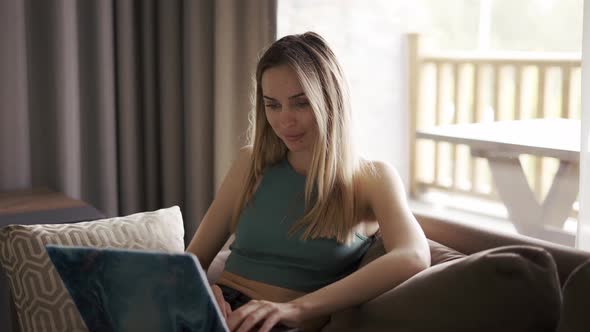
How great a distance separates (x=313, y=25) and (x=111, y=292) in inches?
90.6

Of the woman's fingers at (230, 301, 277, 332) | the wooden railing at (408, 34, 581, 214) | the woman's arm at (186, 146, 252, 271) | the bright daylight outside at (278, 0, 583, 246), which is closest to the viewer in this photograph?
the woman's fingers at (230, 301, 277, 332)

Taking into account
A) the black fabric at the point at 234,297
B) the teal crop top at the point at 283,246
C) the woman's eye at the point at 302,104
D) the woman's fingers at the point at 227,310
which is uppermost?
the woman's eye at the point at 302,104

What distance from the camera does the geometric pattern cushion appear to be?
1520 mm

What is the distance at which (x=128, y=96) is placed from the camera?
2.87m

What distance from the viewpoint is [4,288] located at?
2205 mm

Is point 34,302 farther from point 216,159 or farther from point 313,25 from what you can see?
point 313,25

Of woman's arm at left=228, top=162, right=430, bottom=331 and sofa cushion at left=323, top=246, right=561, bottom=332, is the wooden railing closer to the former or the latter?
woman's arm at left=228, top=162, right=430, bottom=331

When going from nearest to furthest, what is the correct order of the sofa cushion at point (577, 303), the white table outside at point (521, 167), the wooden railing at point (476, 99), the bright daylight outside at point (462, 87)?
the sofa cushion at point (577, 303) < the white table outside at point (521, 167) < the bright daylight outside at point (462, 87) < the wooden railing at point (476, 99)

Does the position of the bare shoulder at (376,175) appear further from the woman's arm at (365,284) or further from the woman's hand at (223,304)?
the woman's hand at (223,304)

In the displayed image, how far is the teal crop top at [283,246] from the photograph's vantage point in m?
1.57

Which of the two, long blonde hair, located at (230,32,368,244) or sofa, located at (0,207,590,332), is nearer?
sofa, located at (0,207,590,332)

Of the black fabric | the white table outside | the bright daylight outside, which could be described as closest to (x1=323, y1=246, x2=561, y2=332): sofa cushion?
the black fabric

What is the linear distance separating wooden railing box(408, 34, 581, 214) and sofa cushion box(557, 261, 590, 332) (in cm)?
324

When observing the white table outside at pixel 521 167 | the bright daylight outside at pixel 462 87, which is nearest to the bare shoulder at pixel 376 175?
the white table outside at pixel 521 167
